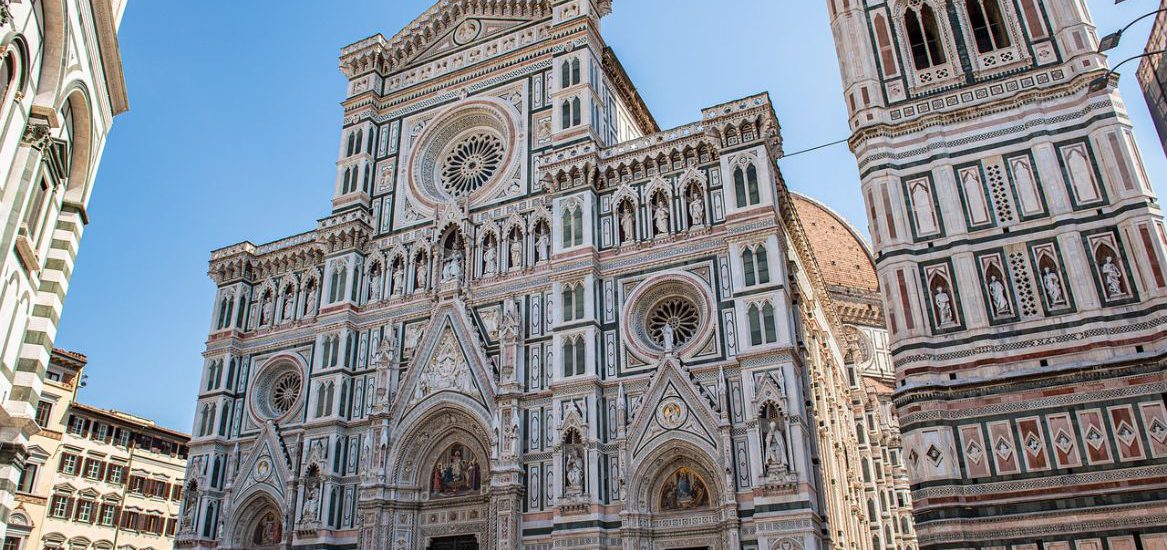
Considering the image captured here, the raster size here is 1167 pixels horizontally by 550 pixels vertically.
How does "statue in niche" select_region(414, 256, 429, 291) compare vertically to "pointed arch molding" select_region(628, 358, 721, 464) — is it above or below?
above

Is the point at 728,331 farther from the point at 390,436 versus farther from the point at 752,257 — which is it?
the point at 390,436

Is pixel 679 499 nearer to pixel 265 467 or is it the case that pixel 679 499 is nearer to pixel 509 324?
pixel 509 324

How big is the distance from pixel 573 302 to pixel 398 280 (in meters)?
6.76

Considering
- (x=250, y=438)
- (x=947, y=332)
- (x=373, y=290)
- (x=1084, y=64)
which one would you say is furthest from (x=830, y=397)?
(x=250, y=438)

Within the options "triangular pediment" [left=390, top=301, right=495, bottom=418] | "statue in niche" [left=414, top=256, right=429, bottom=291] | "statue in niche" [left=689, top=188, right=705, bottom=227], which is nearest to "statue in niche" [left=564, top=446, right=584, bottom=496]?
"triangular pediment" [left=390, top=301, right=495, bottom=418]

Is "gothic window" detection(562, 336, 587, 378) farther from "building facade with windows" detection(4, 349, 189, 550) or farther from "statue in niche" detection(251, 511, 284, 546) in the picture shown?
"building facade with windows" detection(4, 349, 189, 550)

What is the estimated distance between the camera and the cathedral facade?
69.0 feet

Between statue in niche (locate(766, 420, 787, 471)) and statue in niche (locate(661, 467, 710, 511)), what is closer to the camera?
statue in niche (locate(766, 420, 787, 471))

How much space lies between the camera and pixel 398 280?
27516 millimetres

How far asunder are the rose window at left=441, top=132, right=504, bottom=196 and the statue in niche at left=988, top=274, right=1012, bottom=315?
1560 centimetres

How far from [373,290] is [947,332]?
57.8ft

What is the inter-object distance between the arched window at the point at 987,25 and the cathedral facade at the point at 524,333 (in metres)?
5.51

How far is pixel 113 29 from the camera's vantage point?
43.9 ft

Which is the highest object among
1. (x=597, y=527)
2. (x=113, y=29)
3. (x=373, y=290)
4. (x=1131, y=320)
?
(x=373, y=290)
